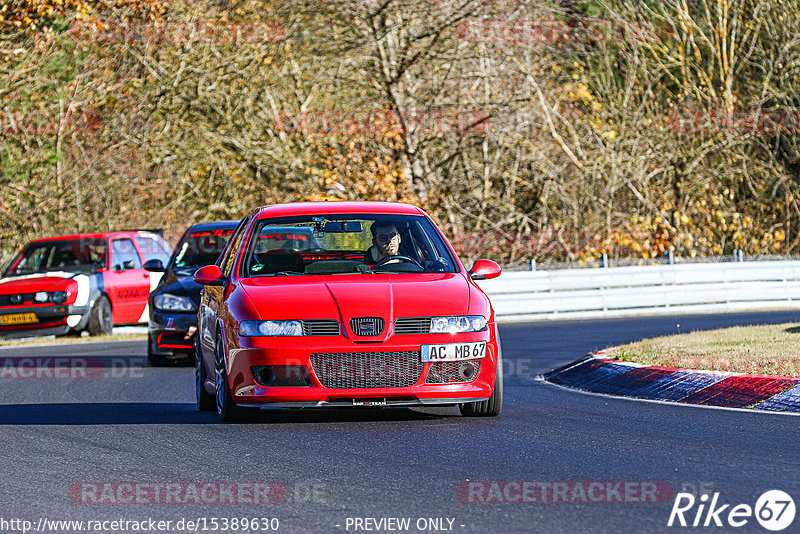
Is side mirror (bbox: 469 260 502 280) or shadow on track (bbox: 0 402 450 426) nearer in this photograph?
shadow on track (bbox: 0 402 450 426)

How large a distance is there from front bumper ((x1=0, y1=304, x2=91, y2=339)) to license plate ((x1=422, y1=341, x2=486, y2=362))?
1413cm

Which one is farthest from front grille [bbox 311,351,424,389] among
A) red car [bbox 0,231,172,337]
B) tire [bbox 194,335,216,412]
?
red car [bbox 0,231,172,337]

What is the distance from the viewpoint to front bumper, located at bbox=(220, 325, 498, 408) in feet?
30.9

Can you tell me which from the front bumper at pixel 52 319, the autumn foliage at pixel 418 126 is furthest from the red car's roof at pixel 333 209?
the autumn foliage at pixel 418 126

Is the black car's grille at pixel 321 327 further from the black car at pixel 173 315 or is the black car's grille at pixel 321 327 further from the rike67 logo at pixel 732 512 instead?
the black car at pixel 173 315

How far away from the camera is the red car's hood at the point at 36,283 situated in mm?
22594

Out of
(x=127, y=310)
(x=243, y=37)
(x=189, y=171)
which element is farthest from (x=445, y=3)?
(x=127, y=310)

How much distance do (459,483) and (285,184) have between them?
26.4 meters

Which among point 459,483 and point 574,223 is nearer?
point 459,483

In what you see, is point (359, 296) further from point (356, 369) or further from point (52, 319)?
point (52, 319)

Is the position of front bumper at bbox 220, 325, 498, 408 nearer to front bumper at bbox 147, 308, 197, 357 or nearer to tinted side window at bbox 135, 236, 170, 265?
front bumper at bbox 147, 308, 197, 357

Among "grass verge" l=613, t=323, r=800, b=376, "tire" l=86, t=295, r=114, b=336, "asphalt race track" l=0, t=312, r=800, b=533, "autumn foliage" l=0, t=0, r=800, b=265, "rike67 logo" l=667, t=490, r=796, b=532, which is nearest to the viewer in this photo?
"rike67 logo" l=667, t=490, r=796, b=532

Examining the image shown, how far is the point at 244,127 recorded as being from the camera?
33.9 meters

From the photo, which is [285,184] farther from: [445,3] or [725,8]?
[725,8]
